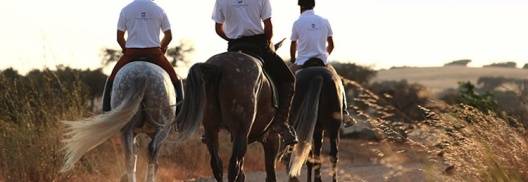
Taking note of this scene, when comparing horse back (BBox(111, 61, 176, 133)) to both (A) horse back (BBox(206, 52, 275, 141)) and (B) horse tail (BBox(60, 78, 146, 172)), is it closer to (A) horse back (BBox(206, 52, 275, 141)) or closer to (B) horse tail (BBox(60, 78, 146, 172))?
(B) horse tail (BBox(60, 78, 146, 172))

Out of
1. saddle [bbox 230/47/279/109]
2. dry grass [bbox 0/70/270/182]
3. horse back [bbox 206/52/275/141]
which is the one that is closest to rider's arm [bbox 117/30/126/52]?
dry grass [bbox 0/70/270/182]

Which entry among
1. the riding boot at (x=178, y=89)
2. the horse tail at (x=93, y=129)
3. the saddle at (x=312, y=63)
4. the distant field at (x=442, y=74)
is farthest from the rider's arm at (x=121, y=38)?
the distant field at (x=442, y=74)

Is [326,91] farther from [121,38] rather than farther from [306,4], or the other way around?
[121,38]

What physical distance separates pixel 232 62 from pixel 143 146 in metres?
7.37

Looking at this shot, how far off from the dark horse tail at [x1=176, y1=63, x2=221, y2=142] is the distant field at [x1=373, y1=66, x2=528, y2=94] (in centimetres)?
7481

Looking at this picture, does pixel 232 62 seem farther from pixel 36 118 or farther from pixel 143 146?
pixel 143 146

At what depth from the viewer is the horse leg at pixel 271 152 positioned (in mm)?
10688

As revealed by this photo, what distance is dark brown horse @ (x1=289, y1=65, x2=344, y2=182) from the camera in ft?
41.6

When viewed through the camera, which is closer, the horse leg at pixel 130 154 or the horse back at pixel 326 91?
the horse leg at pixel 130 154

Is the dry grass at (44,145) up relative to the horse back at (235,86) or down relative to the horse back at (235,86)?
down

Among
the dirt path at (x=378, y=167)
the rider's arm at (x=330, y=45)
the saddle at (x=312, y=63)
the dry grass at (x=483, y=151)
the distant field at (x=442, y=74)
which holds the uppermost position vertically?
the rider's arm at (x=330, y=45)

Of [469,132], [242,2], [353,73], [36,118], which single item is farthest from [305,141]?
[353,73]

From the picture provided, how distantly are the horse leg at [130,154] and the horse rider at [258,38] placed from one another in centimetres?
201

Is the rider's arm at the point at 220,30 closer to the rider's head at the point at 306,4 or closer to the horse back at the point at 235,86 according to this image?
the horse back at the point at 235,86
